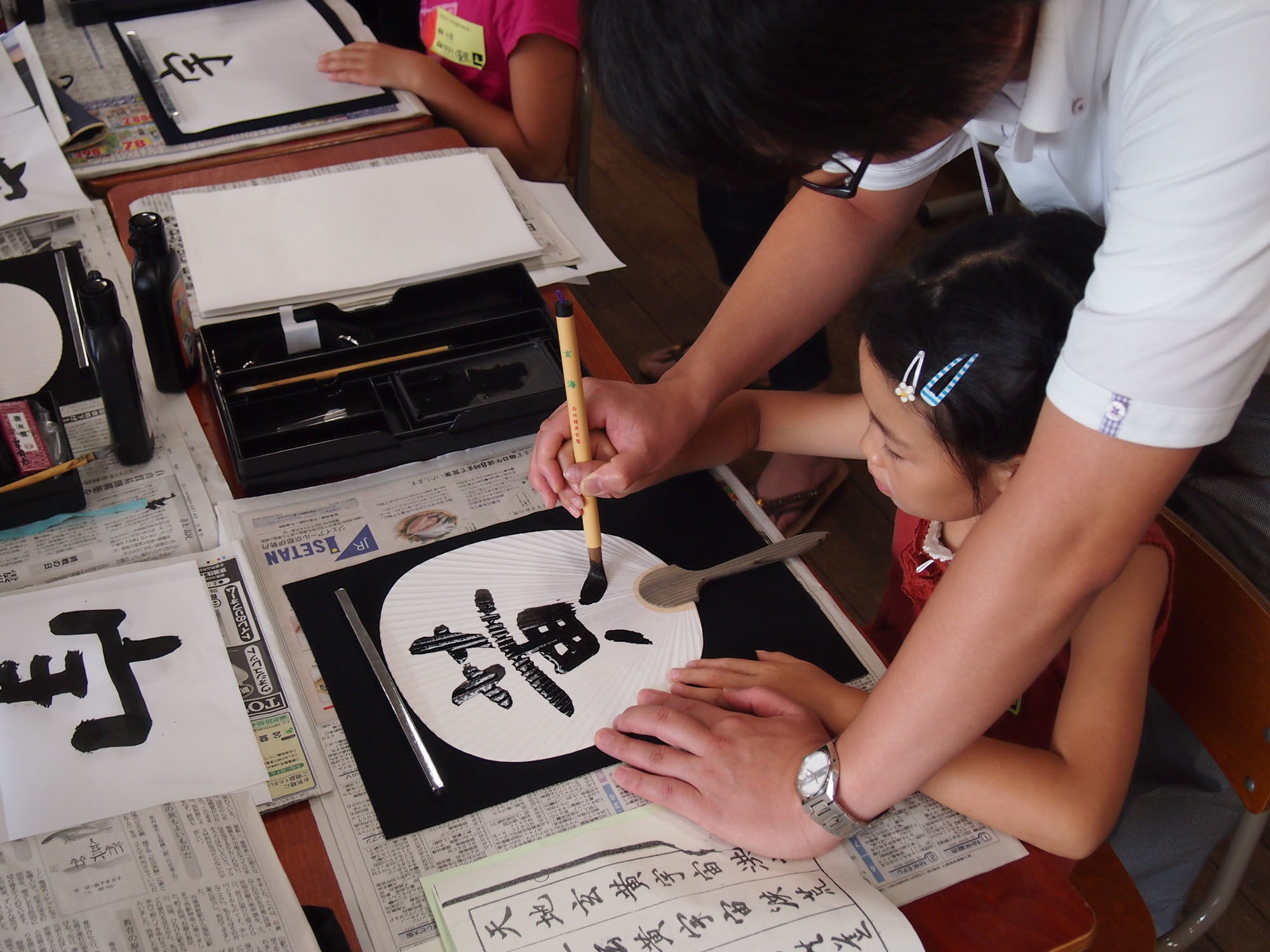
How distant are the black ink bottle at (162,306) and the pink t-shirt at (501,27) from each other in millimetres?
752

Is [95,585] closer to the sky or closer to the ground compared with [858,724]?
closer to the ground

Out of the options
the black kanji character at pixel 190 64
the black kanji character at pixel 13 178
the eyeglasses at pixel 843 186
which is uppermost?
the eyeglasses at pixel 843 186

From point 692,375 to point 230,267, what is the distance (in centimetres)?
58

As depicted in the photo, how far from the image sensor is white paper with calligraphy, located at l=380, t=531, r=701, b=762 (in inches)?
32.9

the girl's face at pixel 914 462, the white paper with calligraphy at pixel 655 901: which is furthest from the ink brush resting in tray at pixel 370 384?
the white paper with calligraphy at pixel 655 901

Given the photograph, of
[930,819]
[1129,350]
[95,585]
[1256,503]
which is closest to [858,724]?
[930,819]

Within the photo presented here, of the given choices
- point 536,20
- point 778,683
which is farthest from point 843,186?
point 536,20

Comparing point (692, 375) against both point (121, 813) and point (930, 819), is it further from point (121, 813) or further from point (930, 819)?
point (121, 813)

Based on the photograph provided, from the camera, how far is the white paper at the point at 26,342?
111 cm

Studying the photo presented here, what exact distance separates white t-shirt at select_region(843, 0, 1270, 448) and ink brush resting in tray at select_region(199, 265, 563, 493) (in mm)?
593

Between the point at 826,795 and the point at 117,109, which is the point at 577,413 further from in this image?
the point at 117,109

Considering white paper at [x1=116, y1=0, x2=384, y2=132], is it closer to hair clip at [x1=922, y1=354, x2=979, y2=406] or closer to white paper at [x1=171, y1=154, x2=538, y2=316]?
white paper at [x1=171, y1=154, x2=538, y2=316]

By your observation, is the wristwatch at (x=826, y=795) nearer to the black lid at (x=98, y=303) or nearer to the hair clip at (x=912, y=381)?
the hair clip at (x=912, y=381)

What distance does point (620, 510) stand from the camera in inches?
40.5
